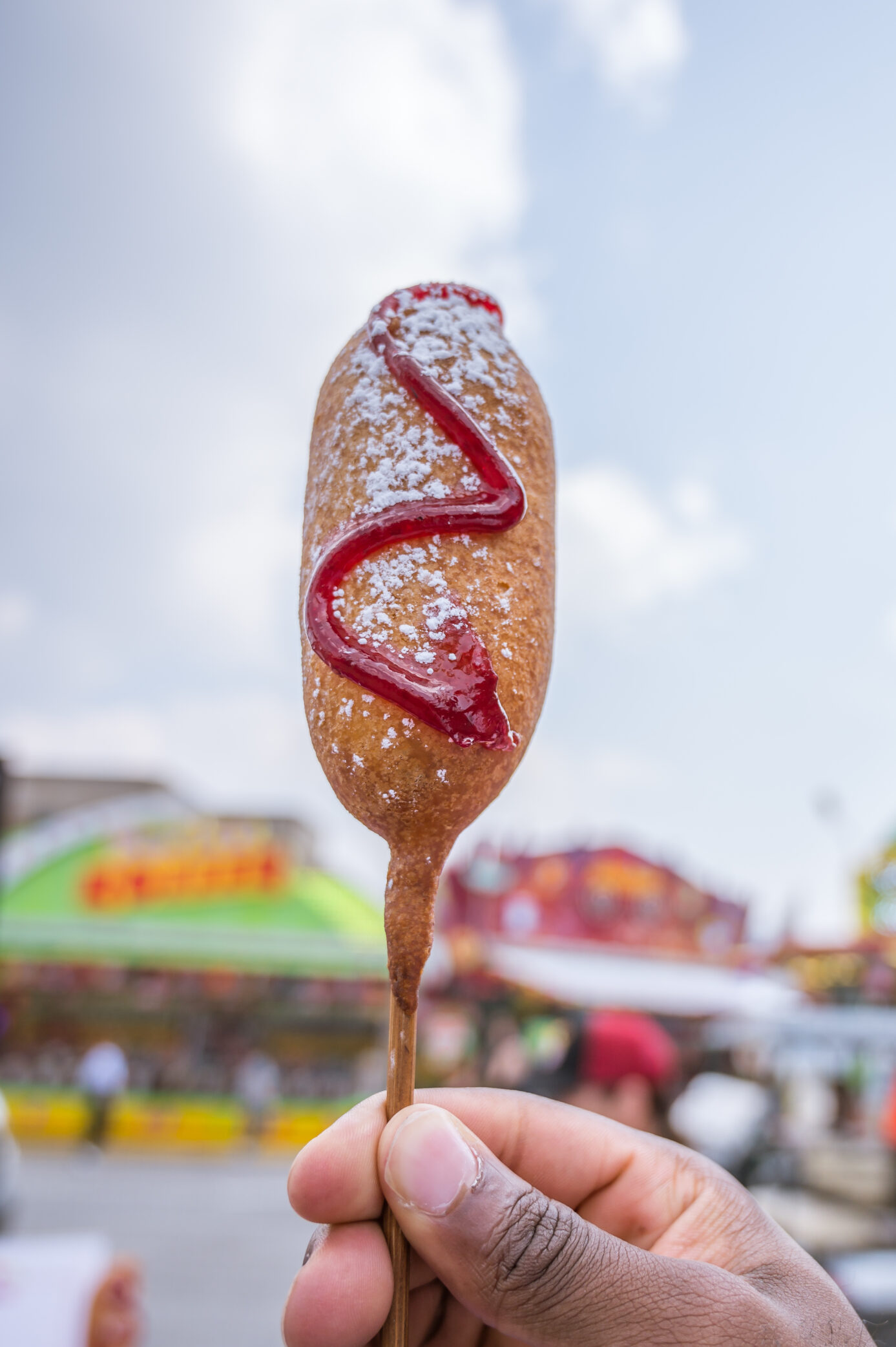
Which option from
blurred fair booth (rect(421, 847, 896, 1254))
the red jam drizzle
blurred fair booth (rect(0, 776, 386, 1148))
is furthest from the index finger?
blurred fair booth (rect(0, 776, 386, 1148))

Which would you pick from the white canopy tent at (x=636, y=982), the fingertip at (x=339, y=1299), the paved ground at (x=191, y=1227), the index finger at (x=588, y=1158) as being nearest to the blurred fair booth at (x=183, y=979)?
the paved ground at (x=191, y=1227)

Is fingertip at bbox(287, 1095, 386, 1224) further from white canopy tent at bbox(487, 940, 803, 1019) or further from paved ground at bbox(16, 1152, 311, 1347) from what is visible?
white canopy tent at bbox(487, 940, 803, 1019)

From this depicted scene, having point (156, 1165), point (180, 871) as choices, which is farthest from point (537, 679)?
point (180, 871)

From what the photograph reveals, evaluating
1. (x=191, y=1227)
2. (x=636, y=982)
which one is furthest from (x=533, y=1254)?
(x=636, y=982)

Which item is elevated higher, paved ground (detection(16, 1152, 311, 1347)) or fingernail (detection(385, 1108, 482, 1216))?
fingernail (detection(385, 1108, 482, 1216))

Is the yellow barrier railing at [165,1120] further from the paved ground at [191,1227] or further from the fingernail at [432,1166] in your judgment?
the fingernail at [432,1166]

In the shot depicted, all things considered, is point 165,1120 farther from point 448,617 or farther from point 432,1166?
point 448,617

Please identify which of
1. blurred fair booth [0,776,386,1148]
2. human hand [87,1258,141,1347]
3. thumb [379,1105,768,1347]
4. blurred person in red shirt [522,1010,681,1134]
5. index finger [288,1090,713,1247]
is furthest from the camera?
blurred fair booth [0,776,386,1148]
